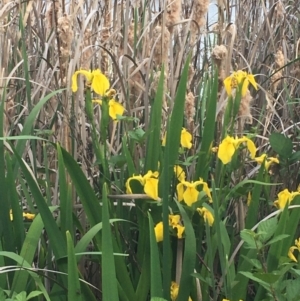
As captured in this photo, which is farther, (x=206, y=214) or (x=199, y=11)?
(x=199, y=11)

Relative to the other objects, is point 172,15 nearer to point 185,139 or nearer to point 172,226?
point 185,139

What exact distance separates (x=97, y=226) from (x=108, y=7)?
1.94 ft

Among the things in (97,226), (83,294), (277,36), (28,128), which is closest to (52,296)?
(83,294)

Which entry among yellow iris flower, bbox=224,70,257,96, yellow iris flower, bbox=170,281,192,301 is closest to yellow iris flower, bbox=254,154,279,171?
yellow iris flower, bbox=224,70,257,96

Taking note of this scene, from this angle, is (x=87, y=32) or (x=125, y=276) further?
(x=87, y=32)

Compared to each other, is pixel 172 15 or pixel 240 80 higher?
pixel 172 15

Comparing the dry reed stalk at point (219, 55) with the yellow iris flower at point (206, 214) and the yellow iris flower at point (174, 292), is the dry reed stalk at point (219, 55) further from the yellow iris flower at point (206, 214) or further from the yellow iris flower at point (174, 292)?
the yellow iris flower at point (174, 292)

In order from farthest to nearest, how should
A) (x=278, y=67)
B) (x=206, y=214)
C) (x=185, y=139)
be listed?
(x=278, y=67) < (x=185, y=139) < (x=206, y=214)

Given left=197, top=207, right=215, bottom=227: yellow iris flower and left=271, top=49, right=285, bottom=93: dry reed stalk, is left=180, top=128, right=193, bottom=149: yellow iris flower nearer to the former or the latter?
left=197, top=207, right=215, bottom=227: yellow iris flower

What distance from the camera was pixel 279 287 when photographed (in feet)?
2.49

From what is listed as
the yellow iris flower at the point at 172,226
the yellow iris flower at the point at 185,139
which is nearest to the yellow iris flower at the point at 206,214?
the yellow iris flower at the point at 172,226

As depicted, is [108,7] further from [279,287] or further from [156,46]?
[279,287]

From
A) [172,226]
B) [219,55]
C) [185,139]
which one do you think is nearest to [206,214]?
[172,226]

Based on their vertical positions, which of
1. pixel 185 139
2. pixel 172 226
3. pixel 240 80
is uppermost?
pixel 240 80
